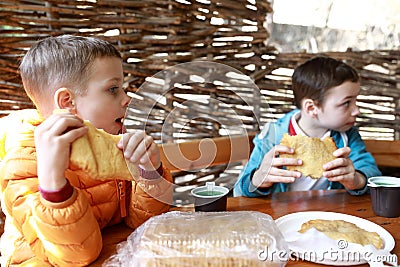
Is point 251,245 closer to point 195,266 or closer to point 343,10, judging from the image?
point 195,266

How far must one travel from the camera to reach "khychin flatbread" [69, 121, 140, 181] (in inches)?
36.9

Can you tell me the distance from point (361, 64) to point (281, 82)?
1.60 feet

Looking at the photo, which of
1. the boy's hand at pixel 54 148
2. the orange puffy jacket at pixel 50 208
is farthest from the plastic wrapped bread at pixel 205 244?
the boy's hand at pixel 54 148

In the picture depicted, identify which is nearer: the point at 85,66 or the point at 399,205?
the point at 85,66

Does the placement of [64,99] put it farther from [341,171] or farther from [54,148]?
[341,171]

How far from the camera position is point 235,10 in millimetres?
2473

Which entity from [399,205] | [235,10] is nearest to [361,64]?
[235,10]

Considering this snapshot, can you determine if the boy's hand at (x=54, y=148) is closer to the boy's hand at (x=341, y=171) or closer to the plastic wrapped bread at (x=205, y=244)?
the plastic wrapped bread at (x=205, y=244)

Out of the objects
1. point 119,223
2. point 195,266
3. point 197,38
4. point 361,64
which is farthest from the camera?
point 361,64

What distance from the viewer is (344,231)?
1.10 metres

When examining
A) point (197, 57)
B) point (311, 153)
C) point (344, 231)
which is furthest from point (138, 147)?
point (197, 57)

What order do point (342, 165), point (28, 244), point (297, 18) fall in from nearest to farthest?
1. point (28, 244)
2. point (342, 165)
3. point (297, 18)

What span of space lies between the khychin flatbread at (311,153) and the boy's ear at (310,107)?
379 millimetres

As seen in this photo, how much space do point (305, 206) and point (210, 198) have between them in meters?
0.35
